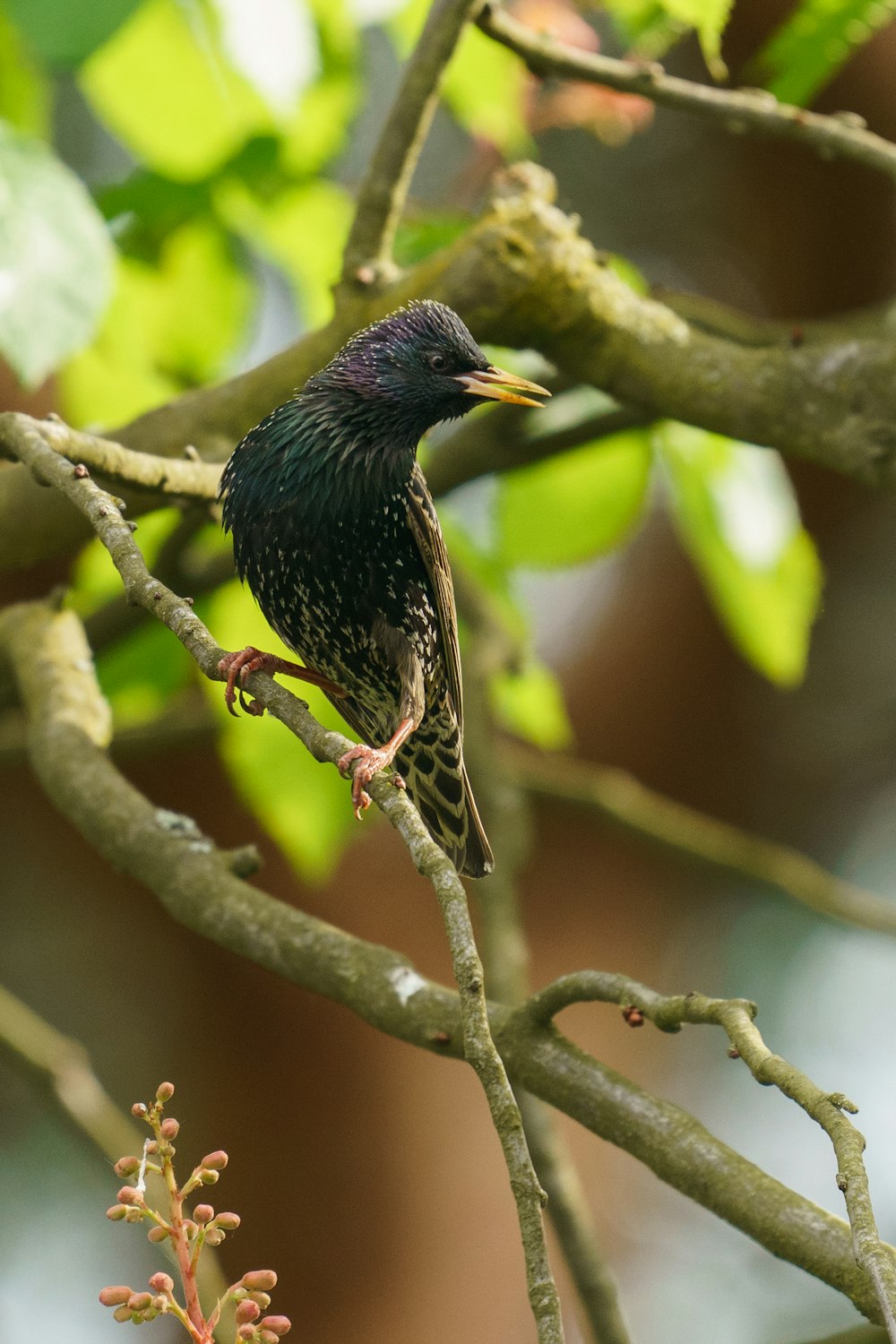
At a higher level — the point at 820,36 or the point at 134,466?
the point at 820,36

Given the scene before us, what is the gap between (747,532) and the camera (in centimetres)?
327

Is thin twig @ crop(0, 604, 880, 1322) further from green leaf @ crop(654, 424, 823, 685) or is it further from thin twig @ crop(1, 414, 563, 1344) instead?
green leaf @ crop(654, 424, 823, 685)

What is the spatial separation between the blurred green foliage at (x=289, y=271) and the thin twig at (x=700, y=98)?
9 centimetres

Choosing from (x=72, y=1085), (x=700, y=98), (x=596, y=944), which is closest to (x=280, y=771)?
(x=72, y=1085)

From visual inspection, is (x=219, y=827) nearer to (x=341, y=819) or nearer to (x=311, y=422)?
(x=341, y=819)

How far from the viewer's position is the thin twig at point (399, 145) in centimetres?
304

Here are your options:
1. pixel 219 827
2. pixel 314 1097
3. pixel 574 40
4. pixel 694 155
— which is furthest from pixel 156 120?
pixel 694 155

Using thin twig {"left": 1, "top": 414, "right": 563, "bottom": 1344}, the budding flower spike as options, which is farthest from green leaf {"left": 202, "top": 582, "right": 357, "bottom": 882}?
the budding flower spike

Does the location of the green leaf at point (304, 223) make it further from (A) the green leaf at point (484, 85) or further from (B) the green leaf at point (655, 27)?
(B) the green leaf at point (655, 27)

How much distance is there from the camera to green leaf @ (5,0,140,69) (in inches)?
96.2

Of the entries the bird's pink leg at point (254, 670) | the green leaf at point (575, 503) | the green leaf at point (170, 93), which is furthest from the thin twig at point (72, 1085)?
the green leaf at point (170, 93)

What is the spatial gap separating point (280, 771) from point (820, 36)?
6.28 ft

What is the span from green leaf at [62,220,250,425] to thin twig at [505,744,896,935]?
5.53 feet

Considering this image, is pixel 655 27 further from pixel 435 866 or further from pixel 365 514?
pixel 435 866
